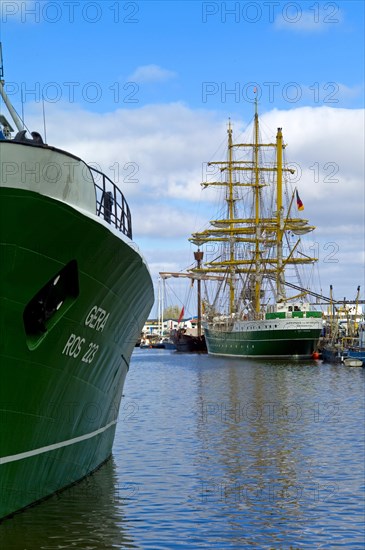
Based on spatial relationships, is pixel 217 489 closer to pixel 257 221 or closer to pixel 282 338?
pixel 282 338

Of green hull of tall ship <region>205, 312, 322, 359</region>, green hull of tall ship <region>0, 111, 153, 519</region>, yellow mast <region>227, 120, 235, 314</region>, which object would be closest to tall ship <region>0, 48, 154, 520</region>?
green hull of tall ship <region>0, 111, 153, 519</region>

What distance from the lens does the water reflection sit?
419 inches

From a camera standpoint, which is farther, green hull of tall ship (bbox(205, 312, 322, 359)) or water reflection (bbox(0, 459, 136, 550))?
green hull of tall ship (bbox(205, 312, 322, 359))

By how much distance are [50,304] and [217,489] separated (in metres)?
5.71

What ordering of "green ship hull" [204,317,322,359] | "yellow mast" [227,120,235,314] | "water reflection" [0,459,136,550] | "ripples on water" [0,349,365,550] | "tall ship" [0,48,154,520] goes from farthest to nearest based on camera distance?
"yellow mast" [227,120,235,314] < "green ship hull" [204,317,322,359] < "ripples on water" [0,349,365,550] < "water reflection" [0,459,136,550] < "tall ship" [0,48,154,520]

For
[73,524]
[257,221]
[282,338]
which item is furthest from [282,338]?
[73,524]

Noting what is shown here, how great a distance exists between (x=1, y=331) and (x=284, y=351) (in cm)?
6644

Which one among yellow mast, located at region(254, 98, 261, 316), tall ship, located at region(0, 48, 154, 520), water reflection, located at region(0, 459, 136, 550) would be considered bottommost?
water reflection, located at region(0, 459, 136, 550)

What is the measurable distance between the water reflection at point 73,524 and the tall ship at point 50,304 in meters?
0.22

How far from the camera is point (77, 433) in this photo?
12500 mm

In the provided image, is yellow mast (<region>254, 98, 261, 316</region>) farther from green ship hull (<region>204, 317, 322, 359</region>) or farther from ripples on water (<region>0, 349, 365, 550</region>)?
ripples on water (<region>0, 349, 365, 550</region>)

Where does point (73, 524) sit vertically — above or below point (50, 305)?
below

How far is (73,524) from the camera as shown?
11.6 meters

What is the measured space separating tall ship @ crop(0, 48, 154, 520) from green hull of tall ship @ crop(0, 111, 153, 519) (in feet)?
0.04
